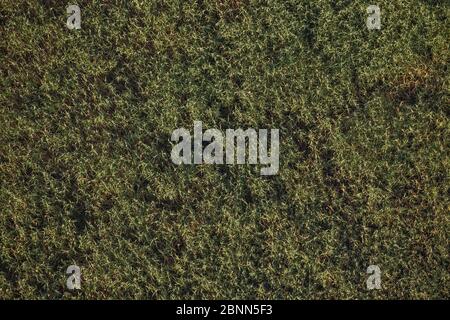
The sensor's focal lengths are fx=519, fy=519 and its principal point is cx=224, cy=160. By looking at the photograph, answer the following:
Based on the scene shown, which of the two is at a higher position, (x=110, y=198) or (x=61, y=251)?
(x=110, y=198)

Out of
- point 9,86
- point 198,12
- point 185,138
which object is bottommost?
point 185,138

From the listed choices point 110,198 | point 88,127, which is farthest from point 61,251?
point 88,127

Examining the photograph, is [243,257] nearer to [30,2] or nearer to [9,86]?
[9,86]

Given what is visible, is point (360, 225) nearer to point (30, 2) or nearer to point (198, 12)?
point (198, 12)

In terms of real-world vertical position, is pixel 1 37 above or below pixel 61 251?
above

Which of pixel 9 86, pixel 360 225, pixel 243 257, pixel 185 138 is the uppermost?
pixel 9 86

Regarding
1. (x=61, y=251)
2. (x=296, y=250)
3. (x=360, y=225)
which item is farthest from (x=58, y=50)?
(x=360, y=225)
